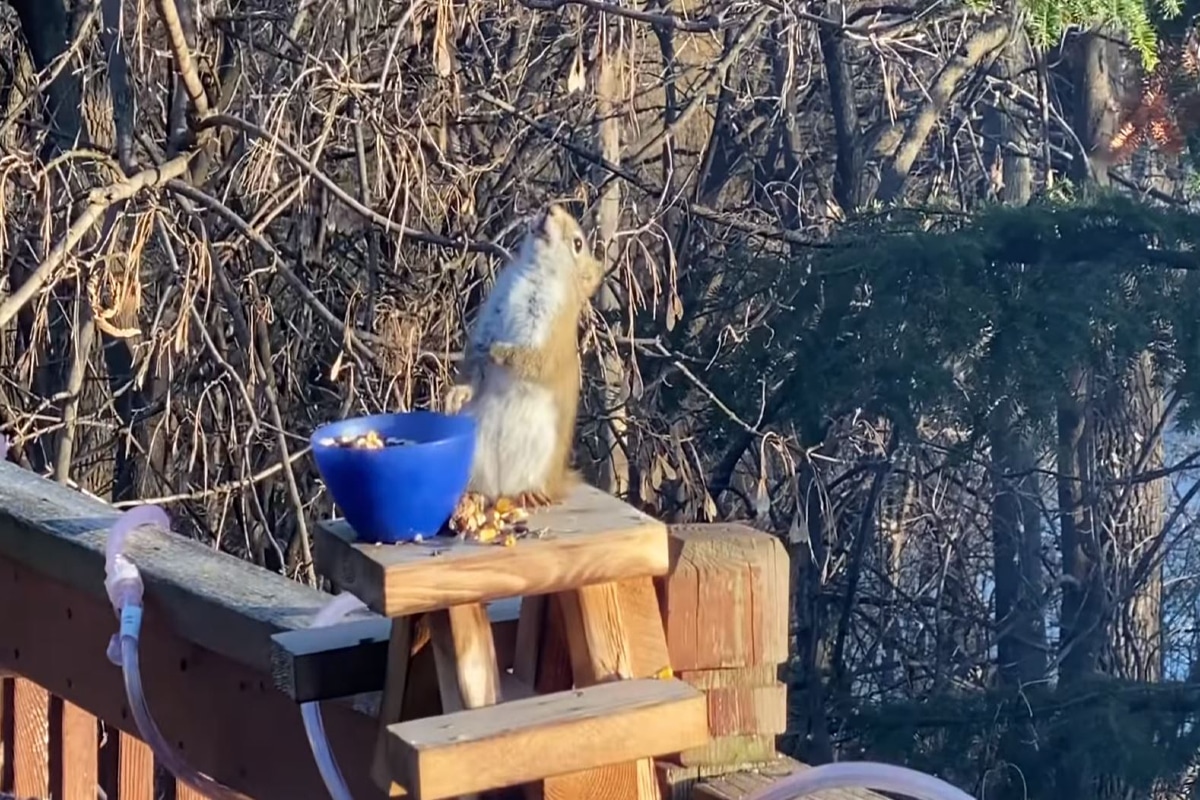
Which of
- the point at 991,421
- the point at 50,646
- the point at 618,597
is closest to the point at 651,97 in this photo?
the point at 991,421

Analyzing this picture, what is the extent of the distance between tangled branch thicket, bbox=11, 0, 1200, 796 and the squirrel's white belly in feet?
5.05

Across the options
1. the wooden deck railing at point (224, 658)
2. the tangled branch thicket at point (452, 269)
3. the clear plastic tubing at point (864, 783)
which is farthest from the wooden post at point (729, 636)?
the tangled branch thicket at point (452, 269)

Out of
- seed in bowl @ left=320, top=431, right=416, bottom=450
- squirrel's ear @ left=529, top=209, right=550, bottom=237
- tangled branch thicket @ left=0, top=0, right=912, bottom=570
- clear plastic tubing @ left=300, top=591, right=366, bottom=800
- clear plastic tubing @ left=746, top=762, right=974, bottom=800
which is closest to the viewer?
clear plastic tubing @ left=746, top=762, right=974, bottom=800

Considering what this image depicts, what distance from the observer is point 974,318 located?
4.09 m

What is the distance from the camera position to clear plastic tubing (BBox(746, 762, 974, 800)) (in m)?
1.10

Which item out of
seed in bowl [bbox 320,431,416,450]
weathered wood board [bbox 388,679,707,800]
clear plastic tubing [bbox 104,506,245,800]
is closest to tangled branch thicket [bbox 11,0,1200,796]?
clear plastic tubing [bbox 104,506,245,800]

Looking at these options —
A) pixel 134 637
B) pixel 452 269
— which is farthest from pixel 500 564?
pixel 452 269

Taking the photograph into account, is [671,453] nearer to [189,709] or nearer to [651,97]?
[651,97]

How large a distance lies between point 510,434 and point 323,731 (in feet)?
1.17

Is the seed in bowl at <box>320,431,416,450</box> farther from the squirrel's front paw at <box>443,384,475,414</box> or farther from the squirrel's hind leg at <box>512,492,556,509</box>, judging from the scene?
the squirrel's front paw at <box>443,384,475,414</box>

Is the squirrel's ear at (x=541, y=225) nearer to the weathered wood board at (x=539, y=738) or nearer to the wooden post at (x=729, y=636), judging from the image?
the wooden post at (x=729, y=636)

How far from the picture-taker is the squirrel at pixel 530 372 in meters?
1.60

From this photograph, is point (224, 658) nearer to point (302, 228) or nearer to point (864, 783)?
point (864, 783)

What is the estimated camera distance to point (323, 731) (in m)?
1.53
